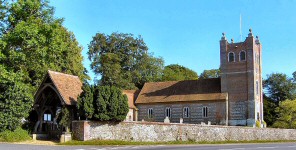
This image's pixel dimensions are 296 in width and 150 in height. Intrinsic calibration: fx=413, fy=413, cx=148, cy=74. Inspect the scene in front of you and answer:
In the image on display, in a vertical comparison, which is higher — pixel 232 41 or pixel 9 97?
pixel 232 41

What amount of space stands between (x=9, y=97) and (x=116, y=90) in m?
8.98

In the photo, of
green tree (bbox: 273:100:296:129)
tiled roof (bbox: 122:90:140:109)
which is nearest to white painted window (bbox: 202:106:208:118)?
tiled roof (bbox: 122:90:140:109)

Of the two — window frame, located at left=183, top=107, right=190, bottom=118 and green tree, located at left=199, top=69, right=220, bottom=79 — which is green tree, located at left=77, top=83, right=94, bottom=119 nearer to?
window frame, located at left=183, top=107, right=190, bottom=118

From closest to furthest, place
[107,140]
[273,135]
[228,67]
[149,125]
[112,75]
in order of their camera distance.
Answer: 1. [107,140]
2. [149,125]
3. [273,135]
4. [228,67]
5. [112,75]

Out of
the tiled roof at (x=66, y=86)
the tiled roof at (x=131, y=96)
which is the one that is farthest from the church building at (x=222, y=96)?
the tiled roof at (x=66, y=86)

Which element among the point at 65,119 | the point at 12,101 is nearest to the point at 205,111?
the point at 65,119

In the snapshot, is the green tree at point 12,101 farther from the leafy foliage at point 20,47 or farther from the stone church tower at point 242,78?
the stone church tower at point 242,78

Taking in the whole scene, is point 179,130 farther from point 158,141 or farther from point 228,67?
point 228,67

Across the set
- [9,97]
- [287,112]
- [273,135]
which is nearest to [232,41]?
[287,112]

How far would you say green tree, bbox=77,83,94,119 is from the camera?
1303 inches

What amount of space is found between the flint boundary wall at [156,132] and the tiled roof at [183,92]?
18109 millimetres

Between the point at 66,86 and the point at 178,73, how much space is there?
6420 centimetres

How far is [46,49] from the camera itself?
35.4 meters

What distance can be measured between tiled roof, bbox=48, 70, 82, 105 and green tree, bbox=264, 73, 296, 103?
196 ft
